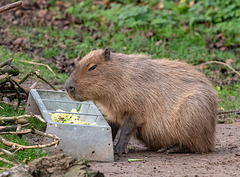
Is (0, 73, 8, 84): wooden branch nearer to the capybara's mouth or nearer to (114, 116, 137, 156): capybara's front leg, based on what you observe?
the capybara's mouth

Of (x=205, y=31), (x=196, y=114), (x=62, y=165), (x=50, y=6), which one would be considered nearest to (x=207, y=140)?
(x=196, y=114)

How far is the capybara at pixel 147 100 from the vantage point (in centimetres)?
524

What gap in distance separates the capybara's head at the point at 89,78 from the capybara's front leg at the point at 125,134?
0.42m

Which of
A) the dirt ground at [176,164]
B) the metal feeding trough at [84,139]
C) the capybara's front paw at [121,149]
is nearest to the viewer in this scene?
the dirt ground at [176,164]

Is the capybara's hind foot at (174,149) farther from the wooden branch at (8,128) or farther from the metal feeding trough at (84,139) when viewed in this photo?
the wooden branch at (8,128)

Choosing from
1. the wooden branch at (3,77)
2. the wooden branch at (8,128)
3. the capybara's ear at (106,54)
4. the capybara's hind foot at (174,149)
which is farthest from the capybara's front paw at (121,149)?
the wooden branch at (3,77)

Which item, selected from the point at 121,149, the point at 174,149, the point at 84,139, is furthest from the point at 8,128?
the point at 174,149

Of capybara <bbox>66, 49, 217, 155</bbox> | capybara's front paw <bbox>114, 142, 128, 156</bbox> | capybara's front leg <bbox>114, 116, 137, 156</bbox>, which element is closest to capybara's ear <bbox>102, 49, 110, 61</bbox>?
capybara <bbox>66, 49, 217, 155</bbox>

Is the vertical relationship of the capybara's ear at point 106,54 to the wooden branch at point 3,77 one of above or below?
above

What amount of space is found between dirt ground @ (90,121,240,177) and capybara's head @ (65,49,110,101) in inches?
28.9

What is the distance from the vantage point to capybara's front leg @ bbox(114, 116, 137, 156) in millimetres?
5156

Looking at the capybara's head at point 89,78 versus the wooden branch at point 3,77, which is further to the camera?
the wooden branch at point 3,77

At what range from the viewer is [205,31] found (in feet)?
34.3

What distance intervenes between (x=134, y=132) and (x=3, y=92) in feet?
6.19
